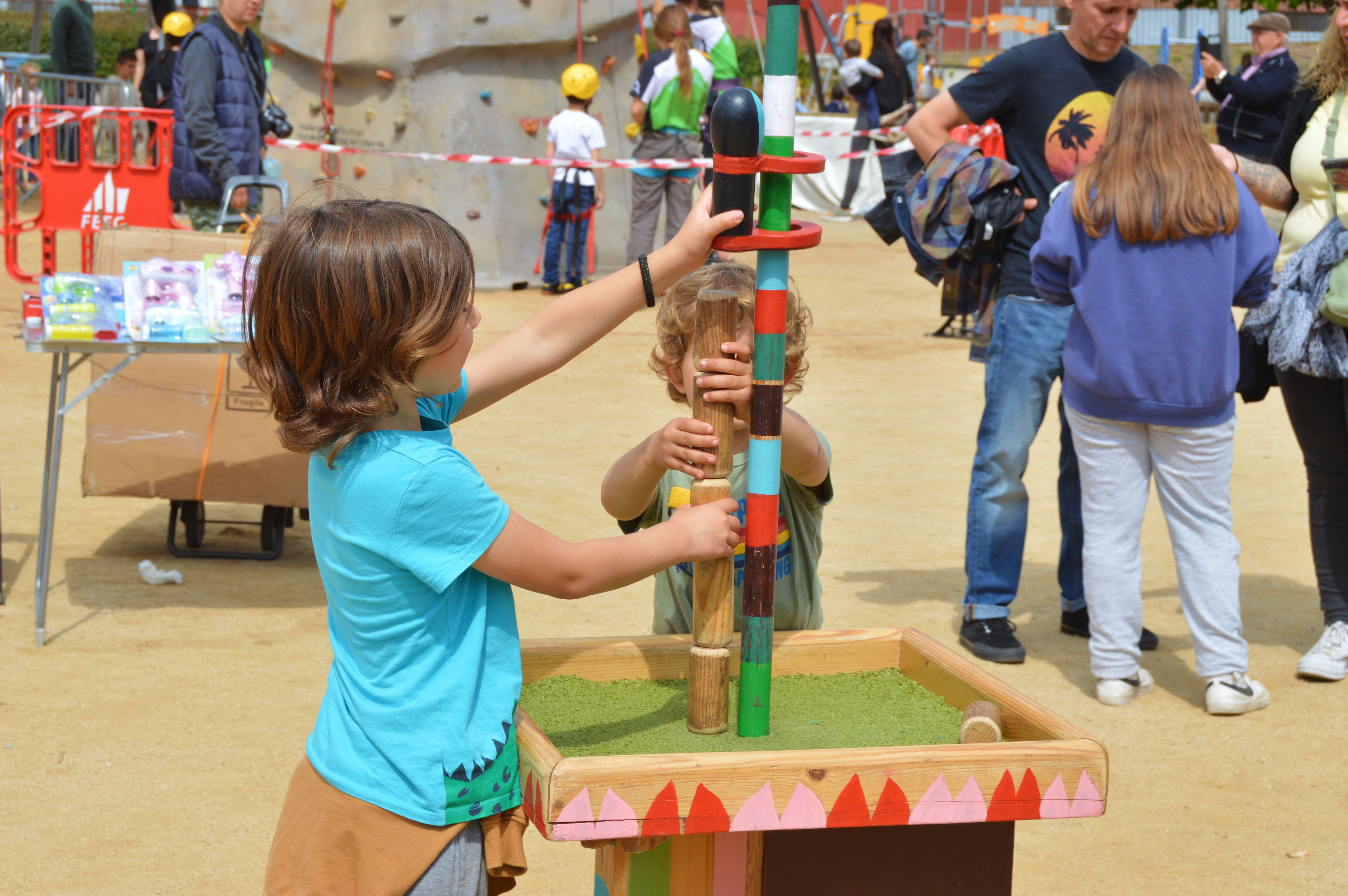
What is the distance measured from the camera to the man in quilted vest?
666cm

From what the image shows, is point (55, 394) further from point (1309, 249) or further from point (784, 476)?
point (1309, 249)

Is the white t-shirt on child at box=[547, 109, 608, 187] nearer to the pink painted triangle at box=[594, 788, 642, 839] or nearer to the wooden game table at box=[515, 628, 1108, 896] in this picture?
the wooden game table at box=[515, 628, 1108, 896]

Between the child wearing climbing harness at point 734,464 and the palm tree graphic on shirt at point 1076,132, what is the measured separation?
2271 millimetres

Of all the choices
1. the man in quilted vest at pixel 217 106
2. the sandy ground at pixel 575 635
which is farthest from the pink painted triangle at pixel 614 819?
the man in quilted vest at pixel 217 106

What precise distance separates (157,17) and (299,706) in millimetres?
12284

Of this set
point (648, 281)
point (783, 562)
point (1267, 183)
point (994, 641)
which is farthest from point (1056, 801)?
point (1267, 183)

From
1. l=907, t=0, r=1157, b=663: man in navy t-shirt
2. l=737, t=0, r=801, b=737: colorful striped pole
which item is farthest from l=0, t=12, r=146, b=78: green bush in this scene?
l=737, t=0, r=801, b=737: colorful striped pole

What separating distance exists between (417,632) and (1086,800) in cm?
91

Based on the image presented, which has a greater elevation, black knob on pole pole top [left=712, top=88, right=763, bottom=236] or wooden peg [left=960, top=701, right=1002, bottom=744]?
black knob on pole pole top [left=712, top=88, right=763, bottom=236]

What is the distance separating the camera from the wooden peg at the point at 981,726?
190cm

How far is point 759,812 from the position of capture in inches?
67.2

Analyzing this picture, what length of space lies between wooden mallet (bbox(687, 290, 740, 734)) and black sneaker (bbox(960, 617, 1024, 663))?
8.97 feet

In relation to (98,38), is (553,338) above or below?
below

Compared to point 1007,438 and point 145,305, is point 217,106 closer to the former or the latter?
point 145,305
